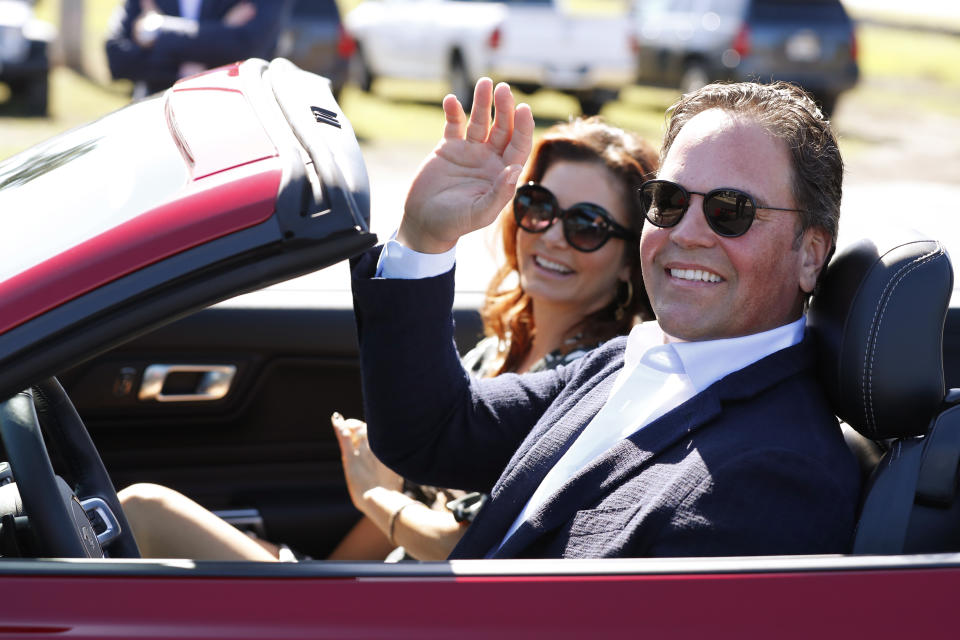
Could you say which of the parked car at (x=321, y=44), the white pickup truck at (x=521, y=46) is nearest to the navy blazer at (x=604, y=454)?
the parked car at (x=321, y=44)

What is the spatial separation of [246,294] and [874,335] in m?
1.00

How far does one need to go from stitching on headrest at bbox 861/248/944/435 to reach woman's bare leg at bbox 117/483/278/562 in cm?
119

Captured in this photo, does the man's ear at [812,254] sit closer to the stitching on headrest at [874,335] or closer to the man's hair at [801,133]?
the man's hair at [801,133]

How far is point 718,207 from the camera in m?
1.93

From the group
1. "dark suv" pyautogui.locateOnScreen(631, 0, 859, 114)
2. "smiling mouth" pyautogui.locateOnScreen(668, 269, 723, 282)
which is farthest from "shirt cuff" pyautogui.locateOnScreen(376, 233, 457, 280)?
"dark suv" pyautogui.locateOnScreen(631, 0, 859, 114)

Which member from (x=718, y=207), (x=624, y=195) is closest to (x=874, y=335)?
(x=718, y=207)

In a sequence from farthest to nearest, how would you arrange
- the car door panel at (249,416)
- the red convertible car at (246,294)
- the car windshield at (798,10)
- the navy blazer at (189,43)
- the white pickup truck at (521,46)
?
1. the car windshield at (798,10)
2. the white pickup truck at (521,46)
3. the navy blazer at (189,43)
4. the car door panel at (249,416)
5. the red convertible car at (246,294)

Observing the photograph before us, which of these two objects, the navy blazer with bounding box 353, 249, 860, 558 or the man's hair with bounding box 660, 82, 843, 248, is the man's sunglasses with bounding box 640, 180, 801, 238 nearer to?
the man's hair with bounding box 660, 82, 843, 248

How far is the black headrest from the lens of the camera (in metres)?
1.83

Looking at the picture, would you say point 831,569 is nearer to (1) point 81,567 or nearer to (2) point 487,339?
(1) point 81,567

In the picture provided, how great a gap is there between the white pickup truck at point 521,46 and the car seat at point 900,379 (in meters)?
11.3

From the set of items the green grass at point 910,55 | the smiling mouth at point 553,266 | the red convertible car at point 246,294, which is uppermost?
the red convertible car at point 246,294

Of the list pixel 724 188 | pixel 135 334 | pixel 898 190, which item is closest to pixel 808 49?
pixel 898 190

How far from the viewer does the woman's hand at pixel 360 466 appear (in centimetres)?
256
